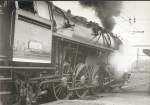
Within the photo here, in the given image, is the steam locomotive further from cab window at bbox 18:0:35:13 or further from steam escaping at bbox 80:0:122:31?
steam escaping at bbox 80:0:122:31

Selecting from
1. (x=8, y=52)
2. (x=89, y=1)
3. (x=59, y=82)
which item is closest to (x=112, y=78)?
(x=59, y=82)

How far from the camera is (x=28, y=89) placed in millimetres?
2225

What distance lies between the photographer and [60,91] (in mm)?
2732

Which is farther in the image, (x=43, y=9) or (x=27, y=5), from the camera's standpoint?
(x=43, y=9)

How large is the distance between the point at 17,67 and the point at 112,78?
5.85 ft

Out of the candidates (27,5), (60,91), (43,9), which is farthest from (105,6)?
(60,91)

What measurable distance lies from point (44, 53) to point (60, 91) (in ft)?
1.97

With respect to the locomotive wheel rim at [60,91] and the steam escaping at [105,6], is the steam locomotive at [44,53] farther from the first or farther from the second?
the steam escaping at [105,6]

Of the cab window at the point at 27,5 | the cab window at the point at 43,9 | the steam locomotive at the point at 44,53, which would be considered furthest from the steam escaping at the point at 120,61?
the cab window at the point at 27,5

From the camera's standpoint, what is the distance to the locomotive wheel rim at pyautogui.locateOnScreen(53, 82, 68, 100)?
267 centimetres

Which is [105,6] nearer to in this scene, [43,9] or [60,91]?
[43,9]

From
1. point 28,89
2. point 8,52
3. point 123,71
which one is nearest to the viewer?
point 8,52

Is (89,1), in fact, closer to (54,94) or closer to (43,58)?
(43,58)

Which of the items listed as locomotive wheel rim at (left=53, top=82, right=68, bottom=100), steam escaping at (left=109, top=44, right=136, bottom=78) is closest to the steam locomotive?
locomotive wheel rim at (left=53, top=82, right=68, bottom=100)
